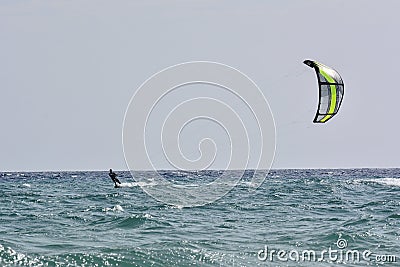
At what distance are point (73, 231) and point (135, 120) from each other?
5.13 metres

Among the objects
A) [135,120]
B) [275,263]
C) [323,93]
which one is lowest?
[275,263]

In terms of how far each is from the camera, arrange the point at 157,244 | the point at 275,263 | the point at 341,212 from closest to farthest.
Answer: the point at 275,263 < the point at 157,244 < the point at 341,212

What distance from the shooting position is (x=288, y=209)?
26125 millimetres

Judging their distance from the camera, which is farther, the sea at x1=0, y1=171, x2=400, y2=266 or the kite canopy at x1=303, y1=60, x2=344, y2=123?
the kite canopy at x1=303, y1=60, x2=344, y2=123

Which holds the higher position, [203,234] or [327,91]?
[327,91]

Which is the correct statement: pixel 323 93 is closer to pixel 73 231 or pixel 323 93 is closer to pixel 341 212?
pixel 341 212

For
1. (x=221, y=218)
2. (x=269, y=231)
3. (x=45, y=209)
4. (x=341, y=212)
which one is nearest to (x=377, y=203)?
(x=341, y=212)

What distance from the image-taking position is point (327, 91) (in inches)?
851

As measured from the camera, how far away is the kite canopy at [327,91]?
21297 millimetres

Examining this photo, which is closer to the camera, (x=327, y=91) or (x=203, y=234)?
(x=203, y=234)

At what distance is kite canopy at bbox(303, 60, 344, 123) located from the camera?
21297 millimetres

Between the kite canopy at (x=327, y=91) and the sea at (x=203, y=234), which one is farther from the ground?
the kite canopy at (x=327, y=91)

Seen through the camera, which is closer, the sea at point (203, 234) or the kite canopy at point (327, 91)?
the sea at point (203, 234)

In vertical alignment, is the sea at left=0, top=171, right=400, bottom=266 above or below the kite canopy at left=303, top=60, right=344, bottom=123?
below
